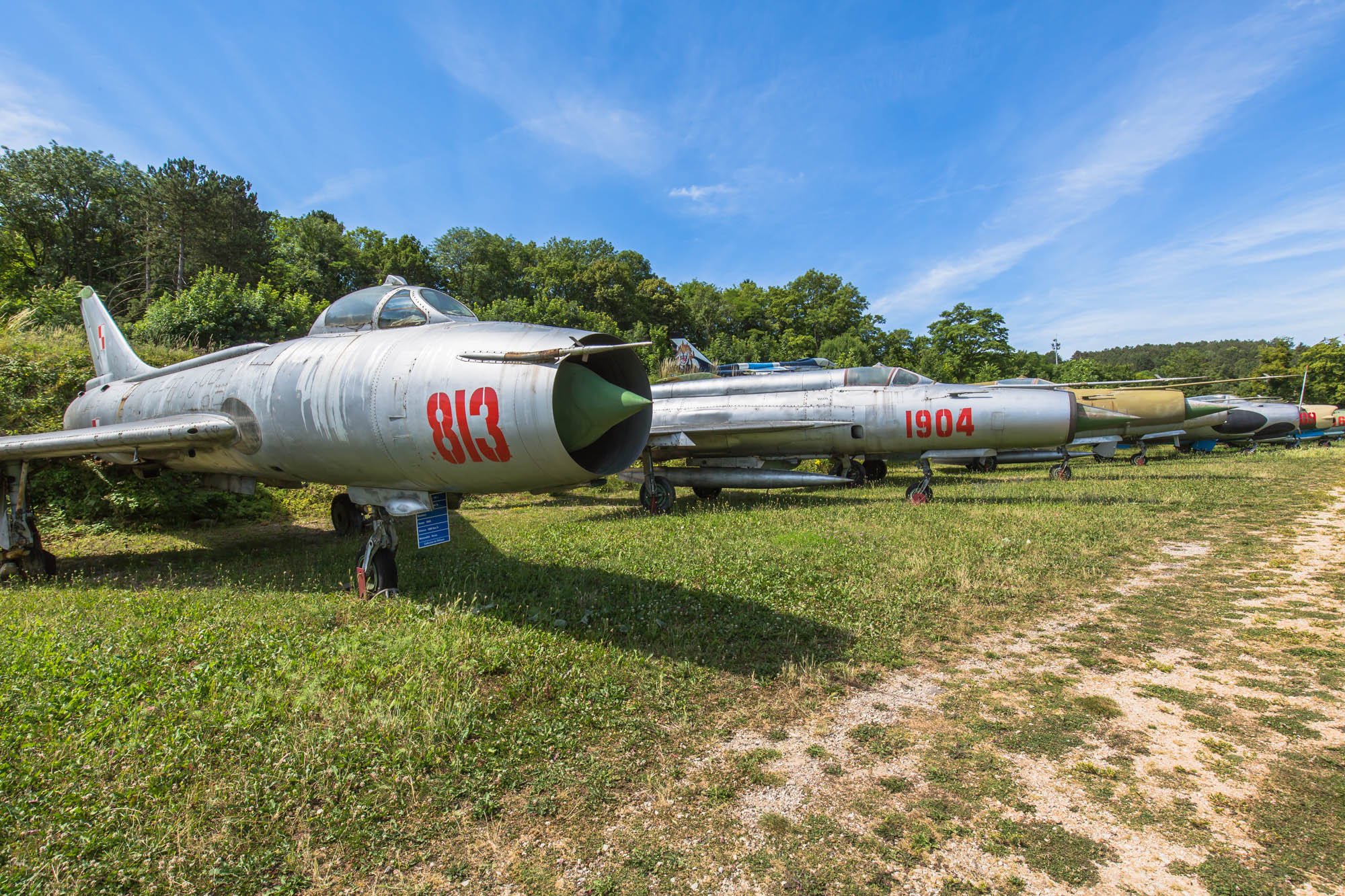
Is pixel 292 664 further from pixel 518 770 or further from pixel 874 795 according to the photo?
pixel 874 795

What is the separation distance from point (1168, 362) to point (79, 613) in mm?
135773

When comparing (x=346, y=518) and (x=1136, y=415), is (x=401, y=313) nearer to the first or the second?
(x=346, y=518)

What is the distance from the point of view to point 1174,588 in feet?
20.1

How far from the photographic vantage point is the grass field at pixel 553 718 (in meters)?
2.32

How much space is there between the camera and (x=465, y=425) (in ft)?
12.9

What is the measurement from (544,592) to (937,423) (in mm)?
8346

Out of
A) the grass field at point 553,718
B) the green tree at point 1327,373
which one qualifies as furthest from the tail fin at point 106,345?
the green tree at point 1327,373

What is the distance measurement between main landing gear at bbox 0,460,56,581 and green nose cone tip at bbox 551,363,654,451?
7.63 metres

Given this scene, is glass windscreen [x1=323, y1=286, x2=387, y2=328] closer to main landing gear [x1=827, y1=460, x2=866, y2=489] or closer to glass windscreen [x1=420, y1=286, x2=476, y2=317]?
glass windscreen [x1=420, y1=286, x2=476, y2=317]

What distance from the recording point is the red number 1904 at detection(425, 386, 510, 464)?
3814 millimetres

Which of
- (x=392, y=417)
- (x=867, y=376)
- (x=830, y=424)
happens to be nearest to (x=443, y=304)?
(x=392, y=417)

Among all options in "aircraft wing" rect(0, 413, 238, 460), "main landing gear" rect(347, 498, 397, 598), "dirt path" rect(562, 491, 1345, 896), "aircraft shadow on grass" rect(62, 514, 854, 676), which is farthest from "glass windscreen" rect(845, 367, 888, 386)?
"aircraft wing" rect(0, 413, 238, 460)

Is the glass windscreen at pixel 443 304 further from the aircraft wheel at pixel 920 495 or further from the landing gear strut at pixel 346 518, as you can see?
the aircraft wheel at pixel 920 495

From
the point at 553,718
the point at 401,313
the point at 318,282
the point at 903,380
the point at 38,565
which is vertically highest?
the point at 318,282
